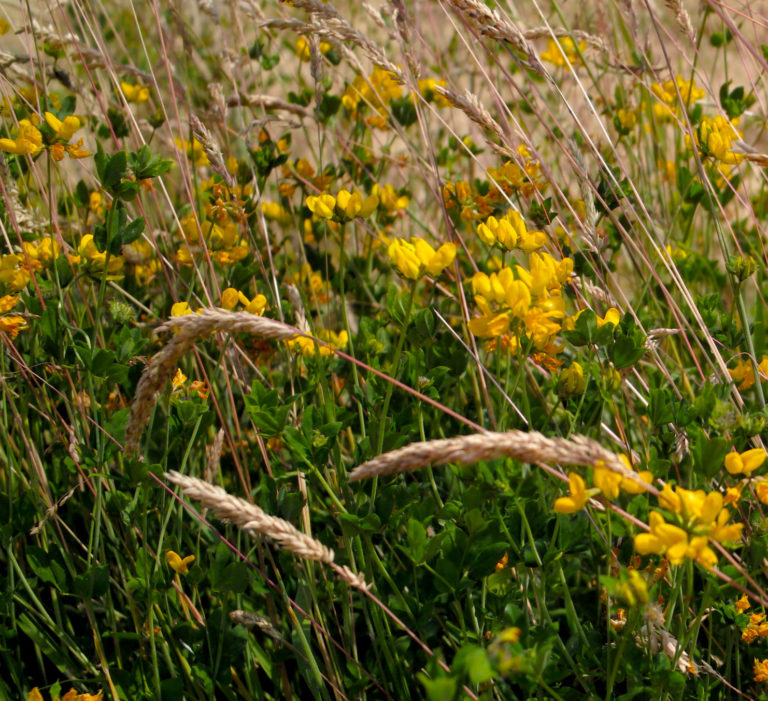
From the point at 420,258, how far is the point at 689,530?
0.52 meters

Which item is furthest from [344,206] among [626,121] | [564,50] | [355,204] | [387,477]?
[564,50]

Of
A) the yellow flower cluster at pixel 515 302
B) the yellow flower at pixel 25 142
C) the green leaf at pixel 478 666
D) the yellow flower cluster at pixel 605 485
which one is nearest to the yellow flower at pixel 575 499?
the yellow flower cluster at pixel 605 485

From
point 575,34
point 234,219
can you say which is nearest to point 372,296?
point 234,219

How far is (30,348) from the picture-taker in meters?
1.69

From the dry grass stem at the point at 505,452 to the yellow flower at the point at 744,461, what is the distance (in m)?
0.20

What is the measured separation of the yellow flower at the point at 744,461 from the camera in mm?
1021

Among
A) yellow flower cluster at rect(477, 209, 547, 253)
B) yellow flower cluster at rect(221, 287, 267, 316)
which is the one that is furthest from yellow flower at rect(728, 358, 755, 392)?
yellow flower cluster at rect(221, 287, 267, 316)

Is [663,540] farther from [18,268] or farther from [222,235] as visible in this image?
[18,268]

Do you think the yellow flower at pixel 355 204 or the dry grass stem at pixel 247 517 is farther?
the yellow flower at pixel 355 204

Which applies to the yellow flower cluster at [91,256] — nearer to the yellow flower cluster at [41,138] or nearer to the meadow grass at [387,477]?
the meadow grass at [387,477]

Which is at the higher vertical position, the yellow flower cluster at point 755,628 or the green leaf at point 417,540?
the green leaf at point 417,540

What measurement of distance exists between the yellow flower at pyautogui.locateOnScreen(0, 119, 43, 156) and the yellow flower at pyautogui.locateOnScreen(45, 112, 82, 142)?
0.03 m

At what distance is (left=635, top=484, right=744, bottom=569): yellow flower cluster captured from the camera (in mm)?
885

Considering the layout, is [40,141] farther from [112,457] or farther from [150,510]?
[150,510]
